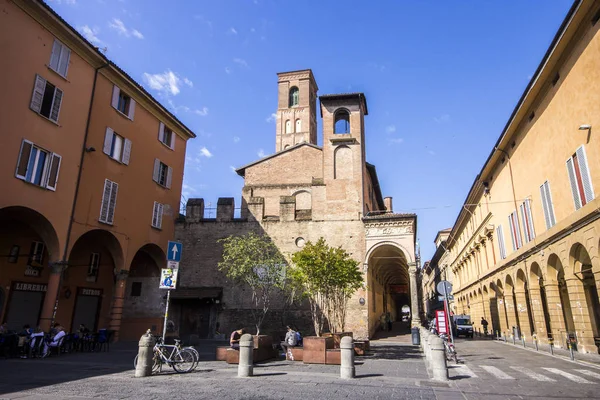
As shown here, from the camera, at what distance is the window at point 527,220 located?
1873cm

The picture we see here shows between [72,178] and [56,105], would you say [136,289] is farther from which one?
[56,105]

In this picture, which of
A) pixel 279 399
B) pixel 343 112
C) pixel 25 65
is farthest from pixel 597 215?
pixel 25 65

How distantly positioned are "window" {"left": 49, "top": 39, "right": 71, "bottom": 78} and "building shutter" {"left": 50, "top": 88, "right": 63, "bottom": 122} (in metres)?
0.92

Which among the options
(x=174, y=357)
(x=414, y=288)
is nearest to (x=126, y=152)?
(x=174, y=357)

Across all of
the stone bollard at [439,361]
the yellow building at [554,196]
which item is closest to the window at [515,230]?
the yellow building at [554,196]

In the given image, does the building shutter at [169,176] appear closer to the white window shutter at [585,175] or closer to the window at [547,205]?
the window at [547,205]

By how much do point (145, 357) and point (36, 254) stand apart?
515 inches

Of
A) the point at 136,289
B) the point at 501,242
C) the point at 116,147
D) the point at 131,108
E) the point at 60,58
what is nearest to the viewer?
the point at 60,58

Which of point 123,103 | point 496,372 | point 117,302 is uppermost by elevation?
point 123,103

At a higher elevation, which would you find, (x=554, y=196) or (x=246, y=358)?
(x=554, y=196)

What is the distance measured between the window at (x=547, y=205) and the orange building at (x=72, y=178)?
20830 millimetres

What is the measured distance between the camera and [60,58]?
17906 mm

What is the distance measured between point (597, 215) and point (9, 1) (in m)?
22.9

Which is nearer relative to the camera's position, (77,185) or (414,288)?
(77,185)
